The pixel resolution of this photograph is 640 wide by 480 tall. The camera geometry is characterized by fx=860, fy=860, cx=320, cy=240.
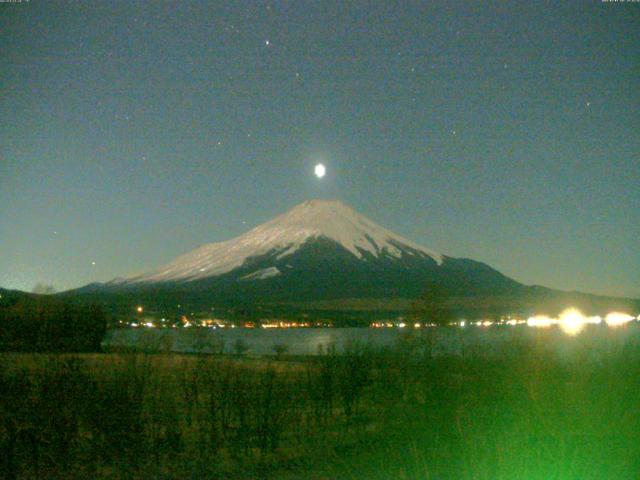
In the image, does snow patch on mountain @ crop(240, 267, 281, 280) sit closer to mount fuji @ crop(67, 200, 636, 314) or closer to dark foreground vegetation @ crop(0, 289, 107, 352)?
mount fuji @ crop(67, 200, 636, 314)

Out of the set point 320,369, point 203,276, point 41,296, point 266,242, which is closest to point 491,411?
point 320,369

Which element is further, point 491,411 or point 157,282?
point 157,282

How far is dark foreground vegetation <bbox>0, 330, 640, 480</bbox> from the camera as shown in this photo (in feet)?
29.6

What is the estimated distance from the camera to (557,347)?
16203 mm

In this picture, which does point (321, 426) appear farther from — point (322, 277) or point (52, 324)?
point (322, 277)

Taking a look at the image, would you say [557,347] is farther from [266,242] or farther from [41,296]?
[266,242]

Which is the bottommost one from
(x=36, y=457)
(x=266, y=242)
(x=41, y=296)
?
(x=36, y=457)

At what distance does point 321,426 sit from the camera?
13242 mm

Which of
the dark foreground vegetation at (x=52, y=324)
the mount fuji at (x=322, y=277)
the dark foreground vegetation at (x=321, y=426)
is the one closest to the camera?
the dark foreground vegetation at (x=321, y=426)

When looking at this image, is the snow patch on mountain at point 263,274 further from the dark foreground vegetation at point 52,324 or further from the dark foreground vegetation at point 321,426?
the dark foreground vegetation at point 321,426

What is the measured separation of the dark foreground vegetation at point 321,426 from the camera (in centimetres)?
902

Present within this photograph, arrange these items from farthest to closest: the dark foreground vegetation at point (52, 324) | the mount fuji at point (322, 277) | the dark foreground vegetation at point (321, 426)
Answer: the mount fuji at point (322, 277), the dark foreground vegetation at point (52, 324), the dark foreground vegetation at point (321, 426)

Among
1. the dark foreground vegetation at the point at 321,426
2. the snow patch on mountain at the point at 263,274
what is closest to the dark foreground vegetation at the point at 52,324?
the dark foreground vegetation at the point at 321,426

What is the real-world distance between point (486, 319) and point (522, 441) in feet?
161
